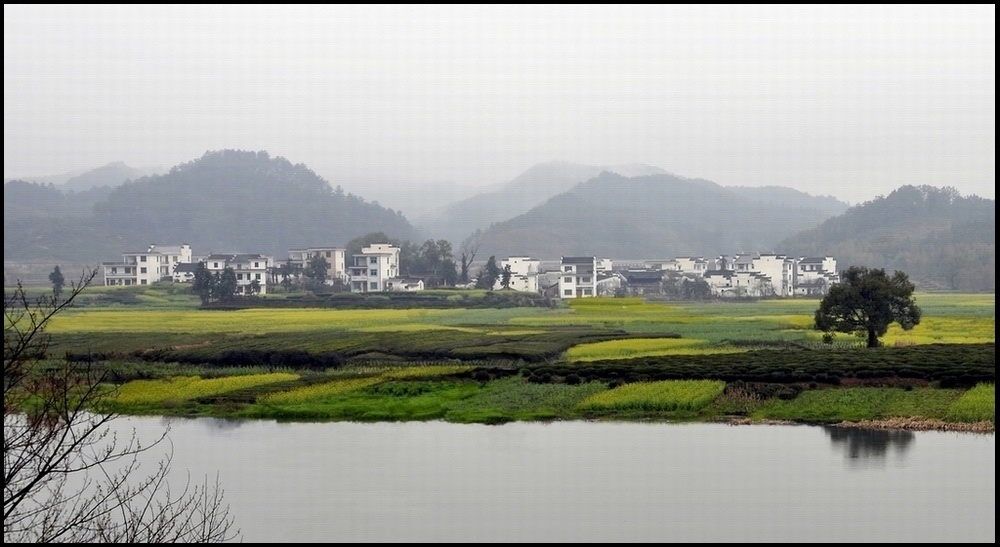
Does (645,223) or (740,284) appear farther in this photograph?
(645,223)

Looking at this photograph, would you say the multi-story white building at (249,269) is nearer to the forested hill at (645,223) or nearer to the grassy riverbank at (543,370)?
the grassy riverbank at (543,370)

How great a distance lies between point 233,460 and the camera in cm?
1244

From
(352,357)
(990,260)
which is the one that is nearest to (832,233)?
(990,260)

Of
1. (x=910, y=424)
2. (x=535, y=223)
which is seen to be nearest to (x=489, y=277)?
(x=910, y=424)

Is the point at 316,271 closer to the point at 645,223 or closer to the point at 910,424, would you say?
the point at 910,424

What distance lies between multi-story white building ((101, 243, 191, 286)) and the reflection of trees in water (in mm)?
49102

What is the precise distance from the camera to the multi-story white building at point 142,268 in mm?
58812

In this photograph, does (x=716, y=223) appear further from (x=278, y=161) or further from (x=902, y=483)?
(x=902, y=483)

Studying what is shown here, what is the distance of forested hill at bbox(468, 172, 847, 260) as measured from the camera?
351ft

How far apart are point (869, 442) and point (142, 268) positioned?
52561 mm

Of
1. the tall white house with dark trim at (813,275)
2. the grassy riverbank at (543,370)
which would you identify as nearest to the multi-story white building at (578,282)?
the tall white house with dark trim at (813,275)

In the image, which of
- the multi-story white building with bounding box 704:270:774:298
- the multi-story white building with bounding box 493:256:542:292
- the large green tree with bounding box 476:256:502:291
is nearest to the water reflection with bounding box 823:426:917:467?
the large green tree with bounding box 476:256:502:291

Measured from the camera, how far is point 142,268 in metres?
59.9

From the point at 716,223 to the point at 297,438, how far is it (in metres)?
118
